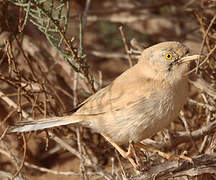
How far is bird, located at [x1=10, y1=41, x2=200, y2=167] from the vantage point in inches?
134

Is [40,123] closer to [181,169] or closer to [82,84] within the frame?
[181,169]

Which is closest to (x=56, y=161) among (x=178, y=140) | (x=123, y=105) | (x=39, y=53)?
(x=39, y=53)

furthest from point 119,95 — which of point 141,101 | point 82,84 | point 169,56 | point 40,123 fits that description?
point 82,84

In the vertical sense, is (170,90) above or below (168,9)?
below

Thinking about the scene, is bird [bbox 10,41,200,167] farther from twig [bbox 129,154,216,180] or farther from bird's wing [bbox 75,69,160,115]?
twig [bbox 129,154,216,180]

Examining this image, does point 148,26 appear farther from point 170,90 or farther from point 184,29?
point 170,90

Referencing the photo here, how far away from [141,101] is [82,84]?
1.88 meters

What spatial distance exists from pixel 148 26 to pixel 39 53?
2.83 metres

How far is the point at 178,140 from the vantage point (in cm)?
437

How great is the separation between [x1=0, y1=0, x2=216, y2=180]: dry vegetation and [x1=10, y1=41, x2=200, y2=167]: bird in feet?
0.82

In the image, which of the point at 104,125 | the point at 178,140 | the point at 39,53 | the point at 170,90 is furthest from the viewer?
the point at 39,53

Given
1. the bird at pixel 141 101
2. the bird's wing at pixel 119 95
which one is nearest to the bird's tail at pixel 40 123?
the bird at pixel 141 101

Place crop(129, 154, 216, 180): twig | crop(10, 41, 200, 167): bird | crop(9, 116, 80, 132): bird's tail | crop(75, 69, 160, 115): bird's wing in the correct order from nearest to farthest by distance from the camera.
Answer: crop(129, 154, 216, 180): twig < crop(10, 41, 200, 167): bird < crop(75, 69, 160, 115): bird's wing < crop(9, 116, 80, 132): bird's tail

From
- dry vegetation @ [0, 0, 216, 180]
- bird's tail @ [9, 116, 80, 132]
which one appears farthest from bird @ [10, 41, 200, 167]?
dry vegetation @ [0, 0, 216, 180]
